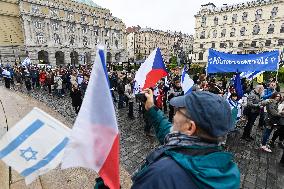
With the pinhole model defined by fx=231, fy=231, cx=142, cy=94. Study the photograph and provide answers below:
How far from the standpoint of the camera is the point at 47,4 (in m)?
59.9

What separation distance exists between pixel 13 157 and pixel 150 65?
13.5 feet

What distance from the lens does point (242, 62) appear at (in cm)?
949

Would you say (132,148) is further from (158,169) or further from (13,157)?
(158,169)

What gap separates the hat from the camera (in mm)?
1490

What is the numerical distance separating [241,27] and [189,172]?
67876 mm

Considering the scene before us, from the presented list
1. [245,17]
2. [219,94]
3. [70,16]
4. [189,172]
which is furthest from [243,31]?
[189,172]

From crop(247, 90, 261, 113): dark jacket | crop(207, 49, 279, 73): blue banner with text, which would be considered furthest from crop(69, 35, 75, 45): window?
crop(247, 90, 261, 113): dark jacket

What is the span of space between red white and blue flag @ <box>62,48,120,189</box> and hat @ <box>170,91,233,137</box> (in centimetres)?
87

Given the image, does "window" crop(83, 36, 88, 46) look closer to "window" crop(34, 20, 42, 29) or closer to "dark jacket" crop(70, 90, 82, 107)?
"window" crop(34, 20, 42, 29)

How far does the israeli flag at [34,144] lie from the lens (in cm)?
206

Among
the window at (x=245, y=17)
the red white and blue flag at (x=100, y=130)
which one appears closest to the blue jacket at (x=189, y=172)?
the red white and blue flag at (x=100, y=130)

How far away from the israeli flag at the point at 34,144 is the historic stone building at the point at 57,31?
179 feet

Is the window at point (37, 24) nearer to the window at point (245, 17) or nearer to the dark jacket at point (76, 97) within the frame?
the window at point (245, 17)

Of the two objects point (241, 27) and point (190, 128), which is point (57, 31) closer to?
point (241, 27)
